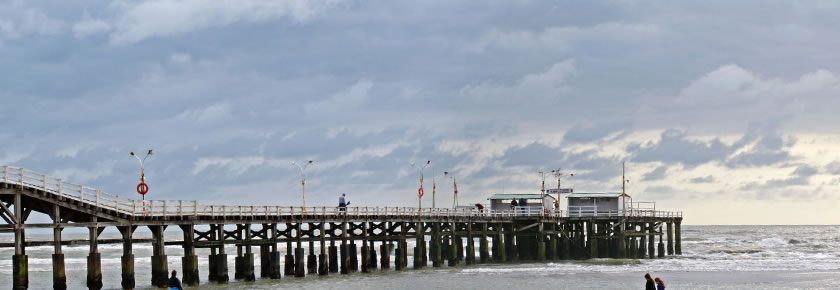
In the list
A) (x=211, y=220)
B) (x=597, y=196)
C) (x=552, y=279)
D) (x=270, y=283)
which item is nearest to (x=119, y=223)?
(x=211, y=220)

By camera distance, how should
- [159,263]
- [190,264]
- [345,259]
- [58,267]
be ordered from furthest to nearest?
1. [345,259]
2. [190,264]
3. [159,263]
4. [58,267]

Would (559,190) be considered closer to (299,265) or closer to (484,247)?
(484,247)

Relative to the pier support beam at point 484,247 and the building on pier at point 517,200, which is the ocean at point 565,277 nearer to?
the pier support beam at point 484,247

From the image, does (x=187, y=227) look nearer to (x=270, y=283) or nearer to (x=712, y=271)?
(x=270, y=283)

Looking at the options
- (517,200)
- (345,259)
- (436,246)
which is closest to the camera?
(345,259)

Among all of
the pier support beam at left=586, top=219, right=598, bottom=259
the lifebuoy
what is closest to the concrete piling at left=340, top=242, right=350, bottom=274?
the lifebuoy

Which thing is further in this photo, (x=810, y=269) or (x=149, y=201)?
(x=810, y=269)

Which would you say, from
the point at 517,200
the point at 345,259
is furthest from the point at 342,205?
the point at 517,200

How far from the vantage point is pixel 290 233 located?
173 ft

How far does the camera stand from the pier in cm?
4156

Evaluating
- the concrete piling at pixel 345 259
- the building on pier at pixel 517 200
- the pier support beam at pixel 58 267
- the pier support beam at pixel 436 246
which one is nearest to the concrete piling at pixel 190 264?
the pier support beam at pixel 58 267

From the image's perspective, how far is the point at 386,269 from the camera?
197 ft

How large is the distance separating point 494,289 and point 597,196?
103 feet

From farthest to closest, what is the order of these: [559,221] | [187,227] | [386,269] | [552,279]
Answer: [559,221], [386,269], [552,279], [187,227]
